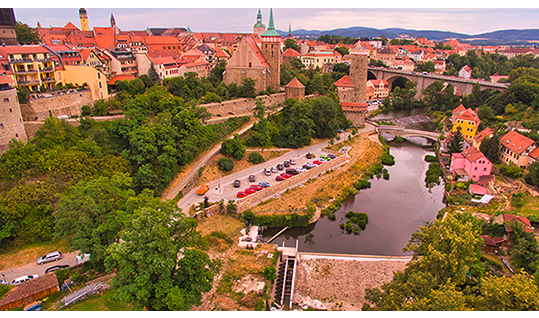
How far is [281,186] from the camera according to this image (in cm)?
2331

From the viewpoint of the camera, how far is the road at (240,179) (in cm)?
2108

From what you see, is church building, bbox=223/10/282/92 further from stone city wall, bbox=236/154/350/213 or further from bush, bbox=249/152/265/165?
stone city wall, bbox=236/154/350/213

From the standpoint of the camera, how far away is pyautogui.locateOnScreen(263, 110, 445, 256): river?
19.2m

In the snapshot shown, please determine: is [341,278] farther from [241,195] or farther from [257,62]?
[257,62]

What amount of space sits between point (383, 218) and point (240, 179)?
9924 millimetres

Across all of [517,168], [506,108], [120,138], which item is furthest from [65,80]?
[506,108]

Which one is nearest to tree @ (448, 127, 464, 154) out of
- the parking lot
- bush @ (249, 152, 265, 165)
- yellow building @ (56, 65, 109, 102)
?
the parking lot

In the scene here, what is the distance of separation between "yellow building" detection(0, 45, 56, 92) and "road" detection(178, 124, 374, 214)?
490 inches

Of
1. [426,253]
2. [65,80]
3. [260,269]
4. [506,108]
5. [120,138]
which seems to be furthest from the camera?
[506,108]

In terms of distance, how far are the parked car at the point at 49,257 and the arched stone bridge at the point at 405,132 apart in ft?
110

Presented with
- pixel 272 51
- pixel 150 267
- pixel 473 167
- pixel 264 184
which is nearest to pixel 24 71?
pixel 264 184

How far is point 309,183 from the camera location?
2469cm

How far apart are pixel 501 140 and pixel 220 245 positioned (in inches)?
1010
